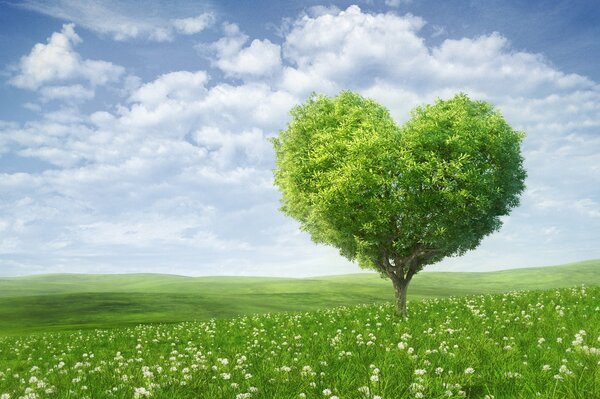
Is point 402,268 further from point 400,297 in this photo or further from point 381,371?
point 381,371

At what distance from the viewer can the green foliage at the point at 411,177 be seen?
77.7ft

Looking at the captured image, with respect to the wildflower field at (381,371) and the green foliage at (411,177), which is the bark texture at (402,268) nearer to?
the green foliage at (411,177)

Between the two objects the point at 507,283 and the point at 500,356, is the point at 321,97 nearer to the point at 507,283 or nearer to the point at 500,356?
the point at 500,356

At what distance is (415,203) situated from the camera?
950 inches

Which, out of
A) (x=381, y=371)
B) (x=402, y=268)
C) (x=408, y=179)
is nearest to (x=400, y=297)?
(x=402, y=268)

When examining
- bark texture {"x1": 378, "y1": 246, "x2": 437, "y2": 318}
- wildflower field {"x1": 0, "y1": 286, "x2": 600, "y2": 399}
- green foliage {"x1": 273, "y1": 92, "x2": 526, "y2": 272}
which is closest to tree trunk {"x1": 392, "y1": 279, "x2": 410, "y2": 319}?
bark texture {"x1": 378, "y1": 246, "x2": 437, "y2": 318}

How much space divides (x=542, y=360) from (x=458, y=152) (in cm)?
1579

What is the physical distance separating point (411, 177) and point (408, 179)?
0.21 metres

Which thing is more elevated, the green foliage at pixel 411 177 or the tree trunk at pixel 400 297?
the green foliage at pixel 411 177

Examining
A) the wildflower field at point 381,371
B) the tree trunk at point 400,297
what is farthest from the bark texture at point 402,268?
the wildflower field at point 381,371

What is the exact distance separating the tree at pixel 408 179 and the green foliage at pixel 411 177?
2.0 inches

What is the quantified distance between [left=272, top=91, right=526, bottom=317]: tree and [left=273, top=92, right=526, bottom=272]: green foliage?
0.05 meters

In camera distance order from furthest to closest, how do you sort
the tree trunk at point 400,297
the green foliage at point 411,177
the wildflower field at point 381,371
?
the tree trunk at point 400,297 → the green foliage at point 411,177 → the wildflower field at point 381,371

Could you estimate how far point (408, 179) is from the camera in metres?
23.4
